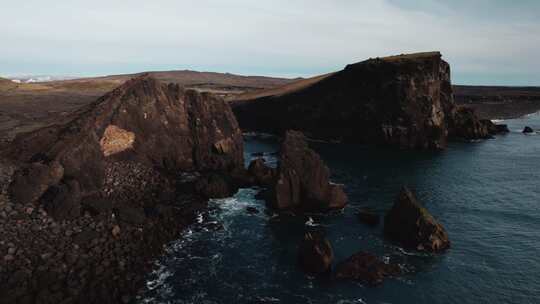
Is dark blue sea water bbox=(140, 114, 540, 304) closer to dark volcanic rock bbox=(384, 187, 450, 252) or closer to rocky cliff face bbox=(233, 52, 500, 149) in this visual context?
dark volcanic rock bbox=(384, 187, 450, 252)

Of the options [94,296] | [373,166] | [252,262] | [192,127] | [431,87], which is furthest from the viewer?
[431,87]

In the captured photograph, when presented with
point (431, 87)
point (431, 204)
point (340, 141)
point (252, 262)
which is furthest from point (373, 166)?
point (252, 262)

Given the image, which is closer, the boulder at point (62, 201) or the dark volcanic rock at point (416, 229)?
the boulder at point (62, 201)

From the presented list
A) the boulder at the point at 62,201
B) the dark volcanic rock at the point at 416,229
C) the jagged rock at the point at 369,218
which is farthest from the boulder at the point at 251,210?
the boulder at the point at 62,201

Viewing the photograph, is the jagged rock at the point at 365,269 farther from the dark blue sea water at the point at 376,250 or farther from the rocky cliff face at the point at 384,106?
the rocky cliff face at the point at 384,106

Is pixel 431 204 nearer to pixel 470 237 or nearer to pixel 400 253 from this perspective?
pixel 470 237

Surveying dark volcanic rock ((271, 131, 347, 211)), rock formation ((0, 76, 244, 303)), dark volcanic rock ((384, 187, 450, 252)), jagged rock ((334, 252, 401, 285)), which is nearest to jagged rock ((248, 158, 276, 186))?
rock formation ((0, 76, 244, 303))

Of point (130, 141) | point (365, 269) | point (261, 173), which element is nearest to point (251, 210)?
point (261, 173)
